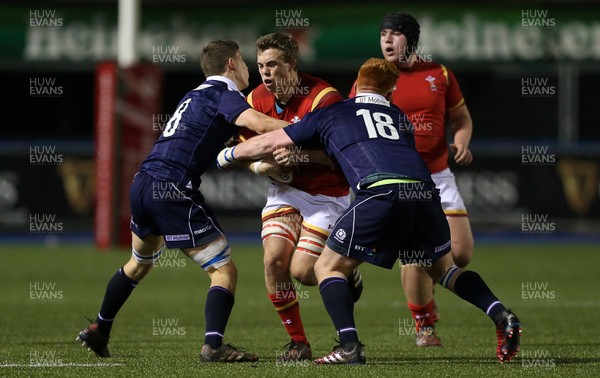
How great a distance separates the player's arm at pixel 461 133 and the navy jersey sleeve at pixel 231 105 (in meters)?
2.02

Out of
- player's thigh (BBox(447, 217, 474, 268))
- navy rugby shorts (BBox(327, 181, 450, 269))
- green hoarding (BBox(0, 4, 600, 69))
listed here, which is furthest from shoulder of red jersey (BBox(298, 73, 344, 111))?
green hoarding (BBox(0, 4, 600, 69))

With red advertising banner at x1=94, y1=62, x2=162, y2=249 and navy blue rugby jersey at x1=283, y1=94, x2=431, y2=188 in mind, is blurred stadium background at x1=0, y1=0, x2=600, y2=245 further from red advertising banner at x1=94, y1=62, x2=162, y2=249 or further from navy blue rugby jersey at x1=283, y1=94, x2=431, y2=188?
navy blue rugby jersey at x1=283, y1=94, x2=431, y2=188

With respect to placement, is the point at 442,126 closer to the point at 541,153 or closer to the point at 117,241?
the point at 117,241

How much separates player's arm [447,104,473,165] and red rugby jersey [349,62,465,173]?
0.12 m

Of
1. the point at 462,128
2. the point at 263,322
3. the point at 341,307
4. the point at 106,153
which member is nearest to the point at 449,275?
the point at 341,307

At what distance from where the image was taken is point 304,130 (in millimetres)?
7277

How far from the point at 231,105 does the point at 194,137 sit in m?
0.34

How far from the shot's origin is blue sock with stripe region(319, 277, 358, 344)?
23.1 ft

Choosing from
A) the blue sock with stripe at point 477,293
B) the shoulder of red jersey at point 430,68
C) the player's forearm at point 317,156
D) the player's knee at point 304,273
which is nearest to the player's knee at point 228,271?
the player's knee at point 304,273

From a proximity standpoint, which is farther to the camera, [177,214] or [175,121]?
[175,121]

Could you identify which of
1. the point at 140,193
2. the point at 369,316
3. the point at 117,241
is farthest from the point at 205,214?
the point at 117,241

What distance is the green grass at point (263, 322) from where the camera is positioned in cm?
724

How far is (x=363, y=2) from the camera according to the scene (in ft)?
82.5

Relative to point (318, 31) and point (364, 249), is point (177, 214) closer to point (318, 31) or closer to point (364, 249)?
point (364, 249)
